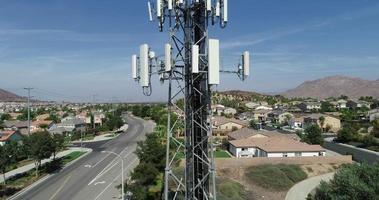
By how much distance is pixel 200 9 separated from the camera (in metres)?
12.2

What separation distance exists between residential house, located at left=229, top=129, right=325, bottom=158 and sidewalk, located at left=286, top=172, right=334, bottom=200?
22.1 ft

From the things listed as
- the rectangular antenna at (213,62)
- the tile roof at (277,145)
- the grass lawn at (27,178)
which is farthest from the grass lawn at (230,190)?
the rectangular antenna at (213,62)

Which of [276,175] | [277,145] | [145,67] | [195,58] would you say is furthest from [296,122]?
[195,58]

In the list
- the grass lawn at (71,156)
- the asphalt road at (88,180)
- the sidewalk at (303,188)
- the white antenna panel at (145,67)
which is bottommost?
the sidewalk at (303,188)

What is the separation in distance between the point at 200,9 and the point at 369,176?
20721 mm

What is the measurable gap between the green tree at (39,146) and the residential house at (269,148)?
24914mm

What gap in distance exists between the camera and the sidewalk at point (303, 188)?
39213 millimetres

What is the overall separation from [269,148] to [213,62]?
45539 millimetres

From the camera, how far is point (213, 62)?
11.2 m

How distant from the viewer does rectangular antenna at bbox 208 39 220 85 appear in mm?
11180

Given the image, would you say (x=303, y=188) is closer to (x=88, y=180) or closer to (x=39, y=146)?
(x=88, y=180)

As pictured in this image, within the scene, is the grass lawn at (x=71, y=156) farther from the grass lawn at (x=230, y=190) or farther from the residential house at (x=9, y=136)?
the grass lawn at (x=230, y=190)

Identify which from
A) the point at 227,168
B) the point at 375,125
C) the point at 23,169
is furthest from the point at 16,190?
the point at 375,125

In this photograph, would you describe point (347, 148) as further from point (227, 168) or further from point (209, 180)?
point (209, 180)
